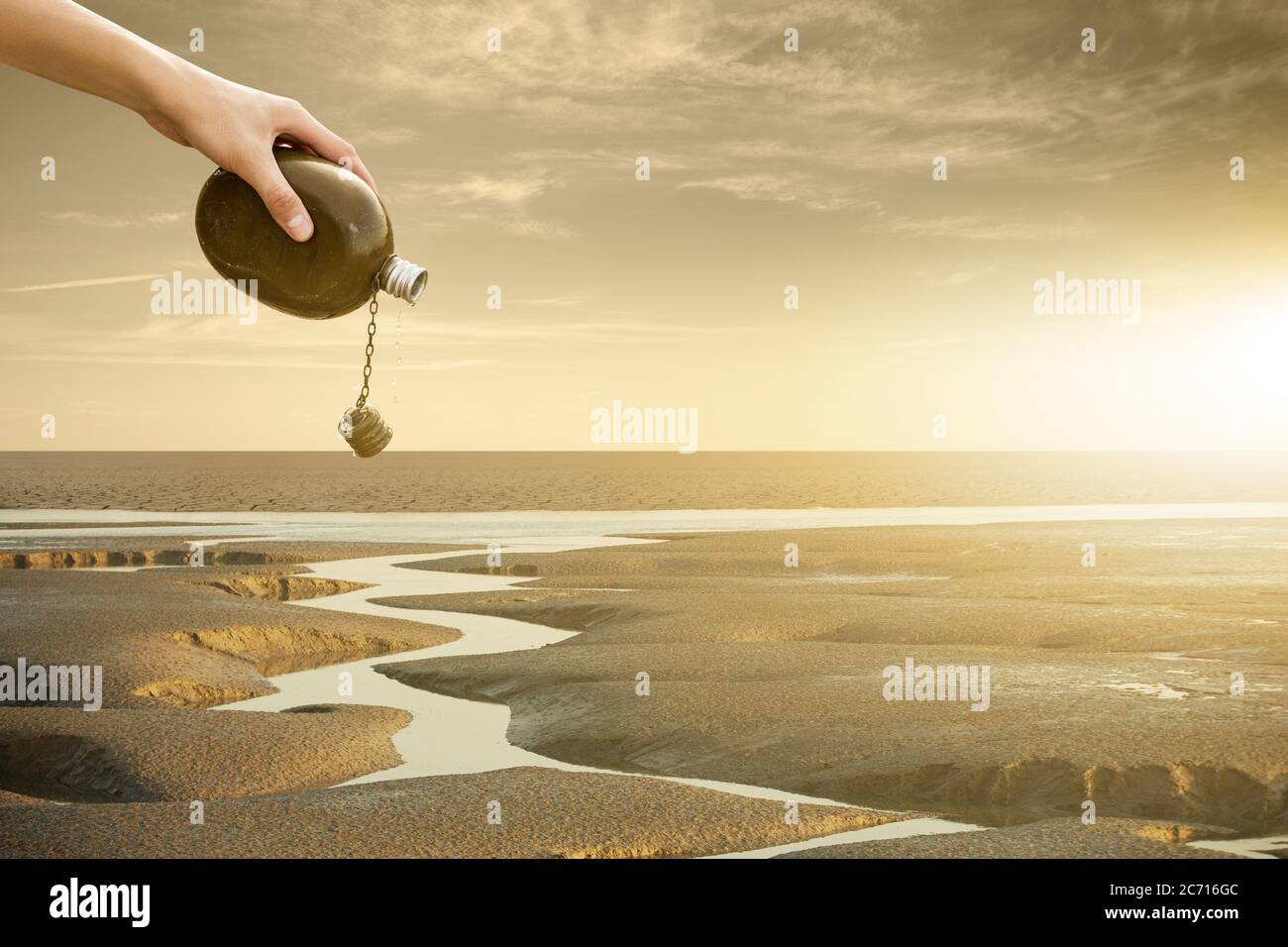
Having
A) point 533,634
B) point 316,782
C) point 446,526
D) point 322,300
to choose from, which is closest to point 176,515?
point 446,526

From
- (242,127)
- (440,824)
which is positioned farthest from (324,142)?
(440,824)

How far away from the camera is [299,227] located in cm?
213

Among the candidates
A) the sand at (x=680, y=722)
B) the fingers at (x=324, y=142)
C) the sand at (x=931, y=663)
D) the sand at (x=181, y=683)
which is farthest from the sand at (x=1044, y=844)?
the fingers at (x=324, y=142)

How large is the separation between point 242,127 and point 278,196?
0.50 ft

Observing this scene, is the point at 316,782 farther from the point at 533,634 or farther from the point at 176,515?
the point at 176,515

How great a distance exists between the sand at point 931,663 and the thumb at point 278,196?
5.20 meters

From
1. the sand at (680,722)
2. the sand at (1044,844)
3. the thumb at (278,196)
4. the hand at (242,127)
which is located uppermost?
the hand at (242,127)

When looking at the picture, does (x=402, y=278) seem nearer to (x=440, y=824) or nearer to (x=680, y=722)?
(x=440, y=824)

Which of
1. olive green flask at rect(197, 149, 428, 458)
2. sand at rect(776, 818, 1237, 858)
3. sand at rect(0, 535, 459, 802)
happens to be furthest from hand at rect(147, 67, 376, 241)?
sand at rect(0, 535, 459, 802)

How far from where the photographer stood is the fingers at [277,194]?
6.38 ft

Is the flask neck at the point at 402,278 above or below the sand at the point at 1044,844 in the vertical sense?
above

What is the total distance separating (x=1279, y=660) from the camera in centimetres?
1004

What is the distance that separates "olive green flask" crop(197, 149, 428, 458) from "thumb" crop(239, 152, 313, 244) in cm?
11

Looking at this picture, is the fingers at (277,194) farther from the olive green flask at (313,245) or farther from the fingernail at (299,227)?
the olive green flask at (313,245)
